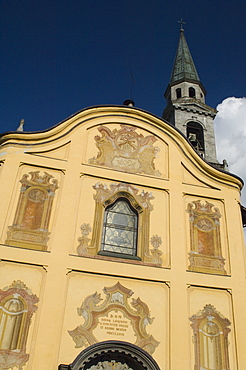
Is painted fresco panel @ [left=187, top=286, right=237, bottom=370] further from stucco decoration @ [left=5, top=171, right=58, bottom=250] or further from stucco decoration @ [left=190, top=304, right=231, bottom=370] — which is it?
stucco decoration @ [left=5, top=171, right=58, bottom=250]

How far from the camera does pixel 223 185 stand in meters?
12.1

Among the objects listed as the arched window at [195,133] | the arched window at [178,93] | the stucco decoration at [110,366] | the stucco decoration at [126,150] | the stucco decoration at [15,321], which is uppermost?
the arched window at [178,93]

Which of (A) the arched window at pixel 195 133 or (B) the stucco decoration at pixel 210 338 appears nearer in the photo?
(B) the stucco decoration at pixel 210 338

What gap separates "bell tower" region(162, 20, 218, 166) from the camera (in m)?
21.9

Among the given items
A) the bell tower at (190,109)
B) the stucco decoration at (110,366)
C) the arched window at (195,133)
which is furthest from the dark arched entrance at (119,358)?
the arched window at (195,133)

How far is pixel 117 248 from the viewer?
10188mm

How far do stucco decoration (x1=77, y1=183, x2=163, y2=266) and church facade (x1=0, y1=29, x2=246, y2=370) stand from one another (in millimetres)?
29

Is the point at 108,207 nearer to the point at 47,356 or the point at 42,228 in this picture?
the point at 42,228

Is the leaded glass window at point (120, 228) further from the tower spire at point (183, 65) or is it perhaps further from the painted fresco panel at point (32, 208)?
the tower spire at point (183, 65)

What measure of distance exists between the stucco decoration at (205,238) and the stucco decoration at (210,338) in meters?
1.12

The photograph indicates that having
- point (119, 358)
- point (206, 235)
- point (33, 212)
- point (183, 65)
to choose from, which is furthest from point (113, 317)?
point (183, 65)

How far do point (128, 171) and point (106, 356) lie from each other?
5237 millimetres

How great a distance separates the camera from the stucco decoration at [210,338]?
9.19 meters

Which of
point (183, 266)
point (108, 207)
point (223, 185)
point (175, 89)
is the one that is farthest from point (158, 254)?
point (175, 89)
